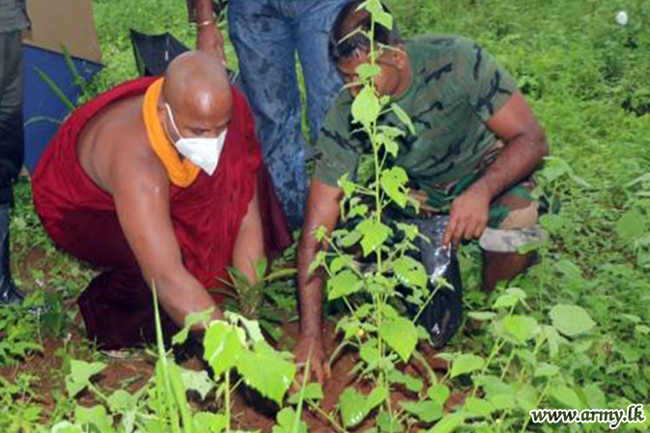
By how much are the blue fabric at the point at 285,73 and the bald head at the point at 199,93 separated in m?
0.87

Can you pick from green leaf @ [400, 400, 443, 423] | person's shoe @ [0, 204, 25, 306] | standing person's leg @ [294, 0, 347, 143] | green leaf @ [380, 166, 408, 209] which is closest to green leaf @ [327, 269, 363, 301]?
green leaf @ [380, 166, 408, 209]

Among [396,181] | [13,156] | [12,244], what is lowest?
[12,244]

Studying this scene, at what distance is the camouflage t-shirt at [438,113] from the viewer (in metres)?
3.99

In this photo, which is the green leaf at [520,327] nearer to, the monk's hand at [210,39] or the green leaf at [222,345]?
the green leaf at [222,345]

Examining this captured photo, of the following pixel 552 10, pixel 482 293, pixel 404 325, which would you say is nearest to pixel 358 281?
pixel 404 325

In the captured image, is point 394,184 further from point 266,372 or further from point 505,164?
point 505,164

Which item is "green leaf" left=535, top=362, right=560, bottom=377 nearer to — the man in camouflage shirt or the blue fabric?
the man in camouflage shirt

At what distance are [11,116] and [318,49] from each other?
Answer: 1150 millimetres

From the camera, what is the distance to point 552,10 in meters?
7.56

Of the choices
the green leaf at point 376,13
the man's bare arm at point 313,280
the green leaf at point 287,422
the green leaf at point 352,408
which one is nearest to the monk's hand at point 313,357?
the man's bare arm at point 313,280

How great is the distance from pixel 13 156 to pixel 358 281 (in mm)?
2145

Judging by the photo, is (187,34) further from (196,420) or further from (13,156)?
(196,420)

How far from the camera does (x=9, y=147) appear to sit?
4.72m

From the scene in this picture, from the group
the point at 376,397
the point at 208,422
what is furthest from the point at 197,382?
the point at 376,397
